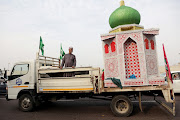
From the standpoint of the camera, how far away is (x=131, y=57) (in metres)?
5.37

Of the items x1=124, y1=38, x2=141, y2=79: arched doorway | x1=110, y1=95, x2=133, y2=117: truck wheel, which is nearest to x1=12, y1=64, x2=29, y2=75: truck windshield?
x1=110, y1=95, x2=133, y2=117: truck wheel

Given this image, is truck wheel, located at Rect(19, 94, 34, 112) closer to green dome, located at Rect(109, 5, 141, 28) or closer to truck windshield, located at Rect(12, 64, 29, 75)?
truck windshield, located at Rect(12, 64, 29, 75)

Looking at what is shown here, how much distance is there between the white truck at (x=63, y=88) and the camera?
16.1 feet

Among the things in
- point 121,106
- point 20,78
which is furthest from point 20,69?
point 121,106

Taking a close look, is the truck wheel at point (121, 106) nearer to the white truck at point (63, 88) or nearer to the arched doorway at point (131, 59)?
the white truck at point (63, 88)

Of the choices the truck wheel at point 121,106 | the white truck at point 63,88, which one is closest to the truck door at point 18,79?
the white truck at point 63,88

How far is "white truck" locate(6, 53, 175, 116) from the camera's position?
16.1 ft

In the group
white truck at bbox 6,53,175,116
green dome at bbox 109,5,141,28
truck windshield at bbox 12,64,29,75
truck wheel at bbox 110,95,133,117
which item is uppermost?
green dome at bbox 109,5,141,28

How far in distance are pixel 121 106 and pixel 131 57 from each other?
6.31 feet

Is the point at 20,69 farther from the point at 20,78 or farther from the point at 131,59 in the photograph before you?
the point at 131,59

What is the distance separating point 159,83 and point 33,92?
16.8ft

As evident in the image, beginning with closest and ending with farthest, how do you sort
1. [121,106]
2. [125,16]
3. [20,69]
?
[121,106] < [125,16] < [20,69]

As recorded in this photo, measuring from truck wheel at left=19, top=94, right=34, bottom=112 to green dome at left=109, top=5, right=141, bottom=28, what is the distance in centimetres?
508

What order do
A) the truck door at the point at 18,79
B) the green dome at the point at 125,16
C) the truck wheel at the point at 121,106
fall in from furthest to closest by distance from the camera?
the truck door at the point at 18,79
the green dome at the point at 125,16
the truck wheel at the point at 121,106
